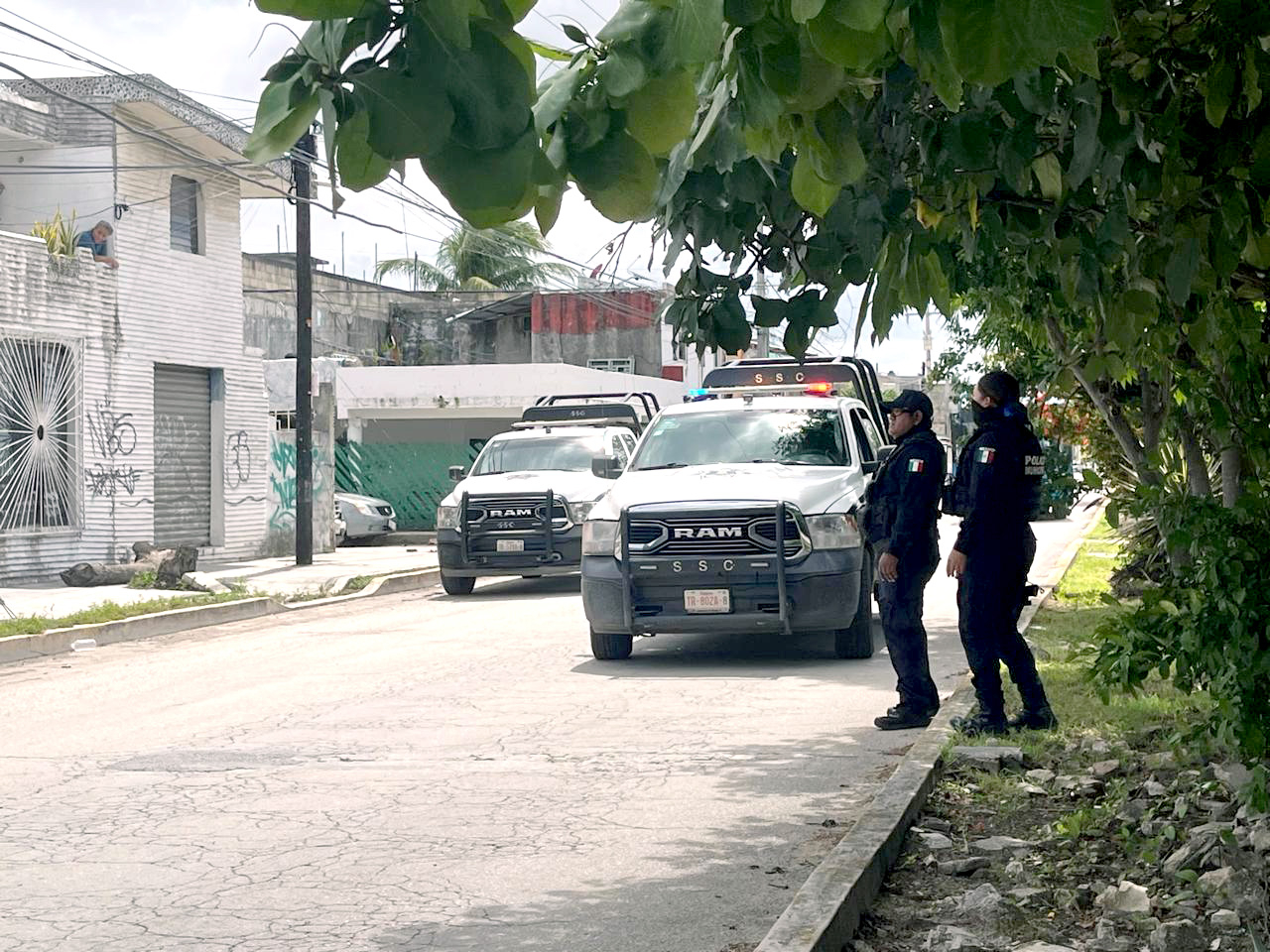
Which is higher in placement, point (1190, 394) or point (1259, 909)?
point (1190, 394)

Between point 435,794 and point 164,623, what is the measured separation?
32.4 ft

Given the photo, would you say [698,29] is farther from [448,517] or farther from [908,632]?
[448,517]

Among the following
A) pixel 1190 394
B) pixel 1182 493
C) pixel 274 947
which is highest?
pixel 1190 394

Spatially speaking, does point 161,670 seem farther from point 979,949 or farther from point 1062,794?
point 979,949

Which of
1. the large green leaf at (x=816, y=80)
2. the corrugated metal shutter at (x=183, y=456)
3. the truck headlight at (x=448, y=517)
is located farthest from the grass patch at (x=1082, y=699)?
the corrugated metal shutter at (x=183, y=456)

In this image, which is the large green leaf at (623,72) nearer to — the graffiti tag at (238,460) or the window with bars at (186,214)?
the window with bars at (186,214)

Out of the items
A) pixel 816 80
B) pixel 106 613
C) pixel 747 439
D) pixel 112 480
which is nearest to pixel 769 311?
pixel 816 80

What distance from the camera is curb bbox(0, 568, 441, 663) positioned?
14109 millimetres

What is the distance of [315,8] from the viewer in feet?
6.36

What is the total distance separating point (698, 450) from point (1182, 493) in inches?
308

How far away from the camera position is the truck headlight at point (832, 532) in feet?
37.6

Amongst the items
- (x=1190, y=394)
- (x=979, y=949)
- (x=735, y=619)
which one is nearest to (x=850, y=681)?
(x=735, y=619)

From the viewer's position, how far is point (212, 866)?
6.08 metres

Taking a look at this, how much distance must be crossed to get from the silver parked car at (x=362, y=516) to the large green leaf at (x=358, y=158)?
29259mm
